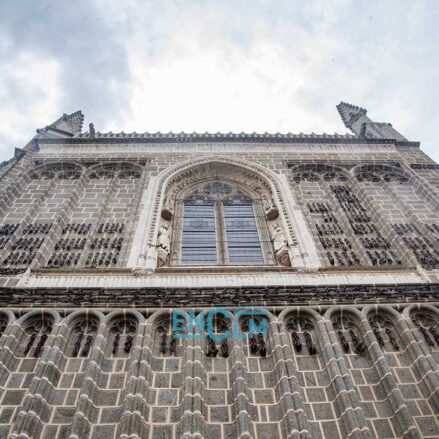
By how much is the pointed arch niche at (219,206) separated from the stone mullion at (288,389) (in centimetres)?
263

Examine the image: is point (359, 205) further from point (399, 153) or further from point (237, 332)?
point (237, 332)

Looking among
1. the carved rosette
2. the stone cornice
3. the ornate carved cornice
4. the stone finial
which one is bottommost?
the ornate carved cornice

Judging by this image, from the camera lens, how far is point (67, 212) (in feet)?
40.5

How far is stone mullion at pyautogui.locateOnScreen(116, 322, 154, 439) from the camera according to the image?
20.5ft

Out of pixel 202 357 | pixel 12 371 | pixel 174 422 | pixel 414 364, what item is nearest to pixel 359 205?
pixel 414 364

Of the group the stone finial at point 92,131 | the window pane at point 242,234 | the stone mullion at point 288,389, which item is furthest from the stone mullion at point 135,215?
the stone mullion at point 288,389

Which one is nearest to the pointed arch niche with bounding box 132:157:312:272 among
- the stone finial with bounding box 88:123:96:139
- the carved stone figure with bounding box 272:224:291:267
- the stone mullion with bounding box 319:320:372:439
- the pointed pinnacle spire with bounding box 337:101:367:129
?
the carved stone figure with bounding box 272:224:291:267

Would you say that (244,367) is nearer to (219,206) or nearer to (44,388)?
(44,388)

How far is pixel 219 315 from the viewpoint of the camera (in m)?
8.38

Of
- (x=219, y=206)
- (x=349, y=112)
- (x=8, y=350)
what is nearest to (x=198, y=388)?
(x=8, y=350)

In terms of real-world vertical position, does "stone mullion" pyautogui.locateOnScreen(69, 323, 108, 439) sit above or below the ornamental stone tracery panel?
below

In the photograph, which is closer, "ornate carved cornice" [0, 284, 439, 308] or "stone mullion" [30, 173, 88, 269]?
"ornate carved cornice" [0, 284, 439, 308]

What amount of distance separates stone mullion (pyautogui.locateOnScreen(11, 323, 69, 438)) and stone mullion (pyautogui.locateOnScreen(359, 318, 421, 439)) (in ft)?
16.6

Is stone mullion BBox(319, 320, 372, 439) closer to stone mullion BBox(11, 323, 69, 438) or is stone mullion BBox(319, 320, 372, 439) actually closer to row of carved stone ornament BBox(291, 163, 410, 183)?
stone mullion BBox(11, 323, 69, 438)
